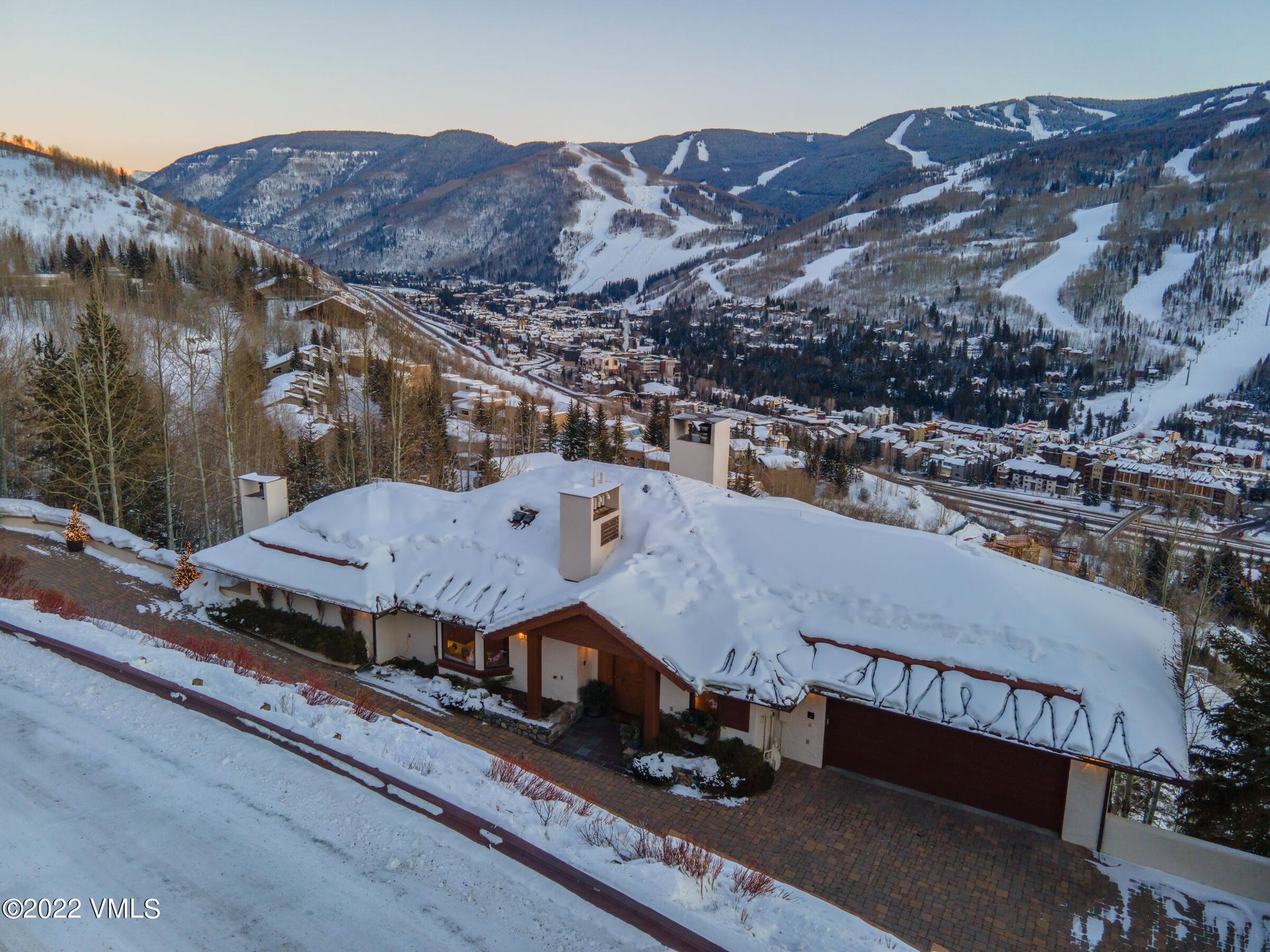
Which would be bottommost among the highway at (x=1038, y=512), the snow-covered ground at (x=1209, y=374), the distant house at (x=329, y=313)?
the highway at (x=1038, y=512)

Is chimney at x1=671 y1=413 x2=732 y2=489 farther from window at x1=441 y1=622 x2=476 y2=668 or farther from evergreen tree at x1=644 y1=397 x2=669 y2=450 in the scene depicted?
evergreen tree at x1=644 y1=397 x2=669 y2=450

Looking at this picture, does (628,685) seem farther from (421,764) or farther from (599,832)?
(599,832)

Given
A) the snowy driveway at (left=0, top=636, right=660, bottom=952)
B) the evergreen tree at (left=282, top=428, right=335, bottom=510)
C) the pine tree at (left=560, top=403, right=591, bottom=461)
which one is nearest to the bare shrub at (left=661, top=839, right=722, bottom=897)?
the snowy driveway at (left=0, top=636, right=660, bottom=952)

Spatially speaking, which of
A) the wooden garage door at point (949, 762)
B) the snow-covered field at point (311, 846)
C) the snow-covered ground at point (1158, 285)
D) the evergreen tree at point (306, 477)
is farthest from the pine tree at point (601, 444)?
the snow-covered ground at point (1158, 285)

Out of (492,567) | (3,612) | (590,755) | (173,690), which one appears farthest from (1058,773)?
(3,612)

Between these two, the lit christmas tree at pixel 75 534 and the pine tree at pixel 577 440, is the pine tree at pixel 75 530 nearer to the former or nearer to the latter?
the lit christmas tree at pixel 75 534

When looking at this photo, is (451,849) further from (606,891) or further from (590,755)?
(590,755)
